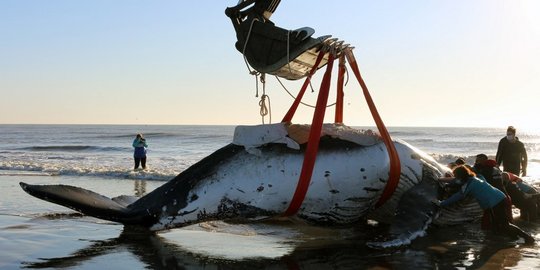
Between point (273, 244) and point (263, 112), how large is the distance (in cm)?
173

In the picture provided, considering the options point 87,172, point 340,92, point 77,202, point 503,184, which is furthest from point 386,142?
point 87,172

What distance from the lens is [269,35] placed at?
670 cm

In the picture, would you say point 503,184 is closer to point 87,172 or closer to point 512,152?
point 512,152

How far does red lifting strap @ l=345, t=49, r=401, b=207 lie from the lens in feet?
23.2

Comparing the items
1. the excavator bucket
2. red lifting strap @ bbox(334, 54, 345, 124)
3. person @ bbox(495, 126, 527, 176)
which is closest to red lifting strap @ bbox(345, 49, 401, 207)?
red lifting strap @ bbox(334, 54, 345, 124)

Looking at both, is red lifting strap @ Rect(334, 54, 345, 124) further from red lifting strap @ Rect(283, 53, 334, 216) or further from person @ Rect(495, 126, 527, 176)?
person @ Rect(495, 126, 527, 176)

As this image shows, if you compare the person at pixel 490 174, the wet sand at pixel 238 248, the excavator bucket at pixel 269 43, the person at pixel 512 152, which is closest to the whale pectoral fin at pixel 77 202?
the wet sand at pixel 238 248

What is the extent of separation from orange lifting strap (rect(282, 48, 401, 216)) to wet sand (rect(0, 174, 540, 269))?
2.31 ft

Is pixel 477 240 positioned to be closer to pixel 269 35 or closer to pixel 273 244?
pixel 273 244

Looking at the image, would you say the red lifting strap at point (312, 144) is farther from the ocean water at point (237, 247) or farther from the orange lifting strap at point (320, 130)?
the ocean water at point (237, 247)

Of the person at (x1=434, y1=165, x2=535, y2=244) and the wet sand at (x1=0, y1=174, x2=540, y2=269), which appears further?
the person at (x1=434, y1=165, x2=535, y2=244)

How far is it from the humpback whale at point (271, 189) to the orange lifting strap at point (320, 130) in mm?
105

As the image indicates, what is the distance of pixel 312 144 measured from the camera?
6.65m

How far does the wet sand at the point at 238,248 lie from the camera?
6.54 metres
